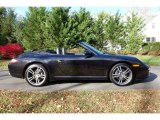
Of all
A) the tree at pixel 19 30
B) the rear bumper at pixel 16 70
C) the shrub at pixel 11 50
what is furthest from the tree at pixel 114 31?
the rear bumper at pixel 16 70

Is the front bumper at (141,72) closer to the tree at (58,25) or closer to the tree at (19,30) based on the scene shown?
the tree at (58,25)

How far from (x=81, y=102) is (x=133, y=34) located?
2512 cm

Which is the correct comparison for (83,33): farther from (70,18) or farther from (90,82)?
(90,82)

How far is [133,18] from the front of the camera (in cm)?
3231

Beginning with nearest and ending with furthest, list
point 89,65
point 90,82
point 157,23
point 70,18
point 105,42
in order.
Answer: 1. point 89,65
2. point 90,82
3. point 70,18
4. point 105,42
5. point 157,23

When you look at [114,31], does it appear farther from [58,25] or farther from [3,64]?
[3,64]

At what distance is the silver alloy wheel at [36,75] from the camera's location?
8648 mm

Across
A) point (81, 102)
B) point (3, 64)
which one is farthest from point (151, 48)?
point (81, 102)

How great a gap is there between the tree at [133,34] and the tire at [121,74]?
2088 centimetres

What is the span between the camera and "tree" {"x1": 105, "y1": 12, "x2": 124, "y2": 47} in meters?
27.1

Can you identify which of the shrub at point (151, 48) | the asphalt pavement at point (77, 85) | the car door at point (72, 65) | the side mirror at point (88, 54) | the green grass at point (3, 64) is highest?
the side mirror at point (88, 54)

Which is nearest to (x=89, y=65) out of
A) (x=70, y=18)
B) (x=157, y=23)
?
(x=70, y=18)

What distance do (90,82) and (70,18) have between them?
49.5ft

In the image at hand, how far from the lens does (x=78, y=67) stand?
8.73m
